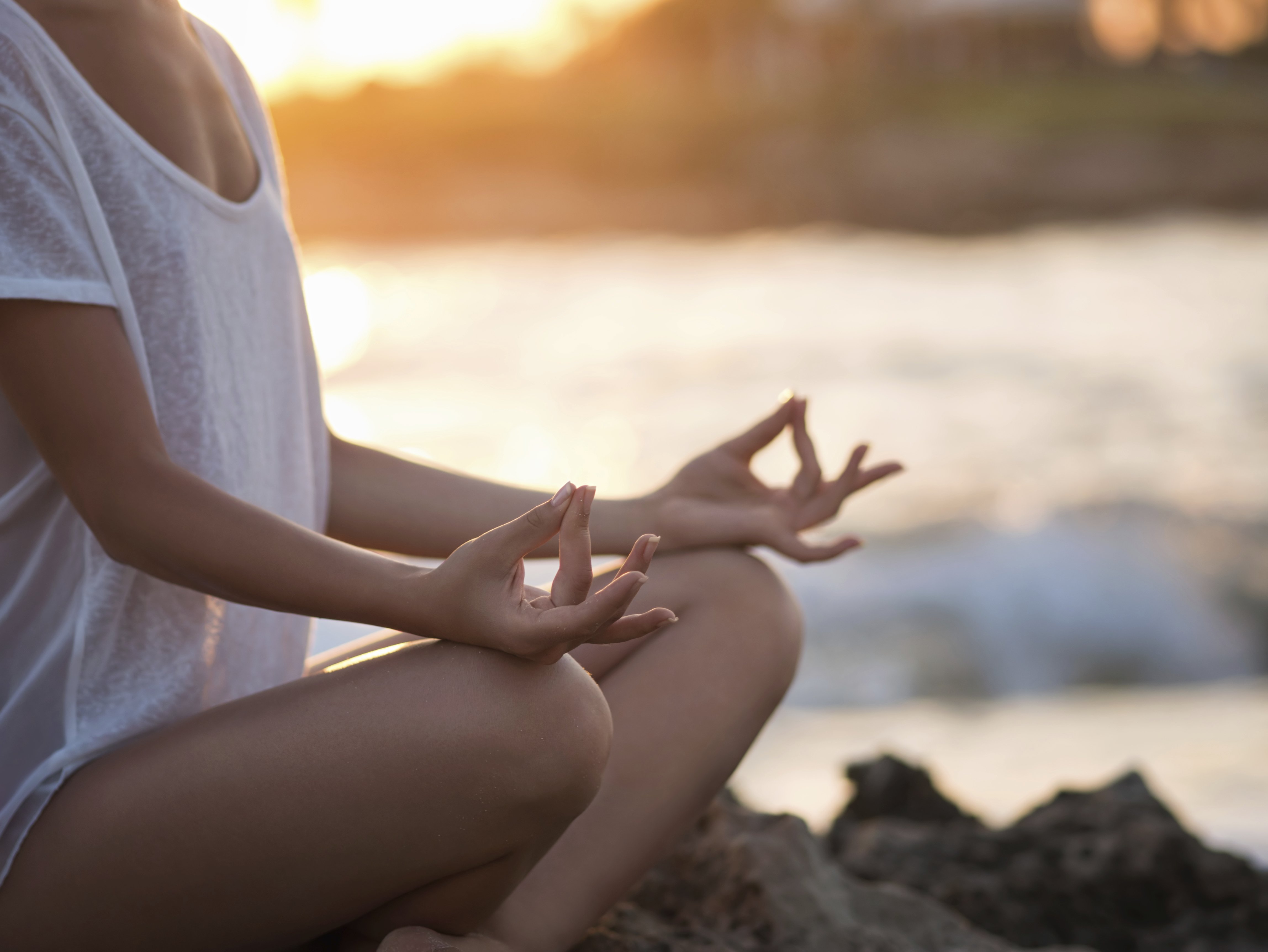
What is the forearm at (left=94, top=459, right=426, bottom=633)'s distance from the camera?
2.99 feet

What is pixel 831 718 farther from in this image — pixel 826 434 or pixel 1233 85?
pixel 1233 85

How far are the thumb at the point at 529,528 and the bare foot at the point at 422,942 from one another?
347 millimetres

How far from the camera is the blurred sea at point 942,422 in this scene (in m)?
4.55

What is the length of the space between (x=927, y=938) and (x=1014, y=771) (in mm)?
1833

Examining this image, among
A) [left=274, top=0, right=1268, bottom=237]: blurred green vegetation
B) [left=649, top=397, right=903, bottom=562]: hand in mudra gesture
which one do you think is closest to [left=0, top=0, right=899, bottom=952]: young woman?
[left=649, top=397, right=903, bottom=562]: hand in mudra gesture

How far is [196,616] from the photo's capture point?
41.1 inches

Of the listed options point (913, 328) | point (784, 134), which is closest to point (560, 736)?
point (913, 328)

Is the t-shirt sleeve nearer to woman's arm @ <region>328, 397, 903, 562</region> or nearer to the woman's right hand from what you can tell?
the woman's right hand

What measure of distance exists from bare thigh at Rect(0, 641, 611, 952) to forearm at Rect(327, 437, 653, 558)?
15.5 inches

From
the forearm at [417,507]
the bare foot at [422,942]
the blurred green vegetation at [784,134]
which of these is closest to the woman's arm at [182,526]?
the bare foot at [422,942]

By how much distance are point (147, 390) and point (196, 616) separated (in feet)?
0.68

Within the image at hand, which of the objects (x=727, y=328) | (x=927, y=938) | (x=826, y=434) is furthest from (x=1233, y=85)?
(x=927, y=938)

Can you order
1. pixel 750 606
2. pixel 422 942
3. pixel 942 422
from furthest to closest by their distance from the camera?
pixel 942 422
pixel 750 606
pixel 422 942

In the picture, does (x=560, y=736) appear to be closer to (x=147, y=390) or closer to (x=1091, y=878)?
(x=147, y=390)
